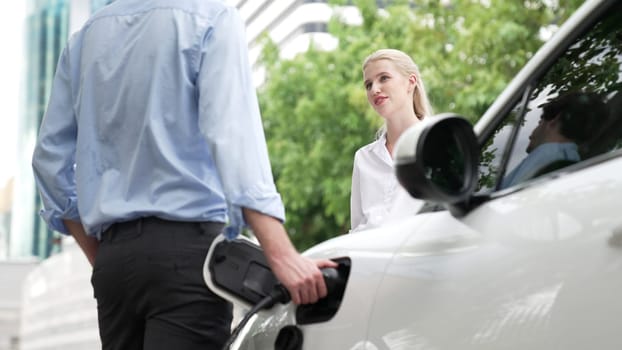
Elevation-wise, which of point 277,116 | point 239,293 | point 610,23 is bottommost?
point 277,116

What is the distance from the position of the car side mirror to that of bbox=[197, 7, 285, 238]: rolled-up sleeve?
63cm

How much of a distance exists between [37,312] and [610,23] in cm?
3252

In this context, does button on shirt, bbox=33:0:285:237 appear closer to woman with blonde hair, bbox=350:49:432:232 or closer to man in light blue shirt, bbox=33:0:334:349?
man in light blue shirt, bbox=33:0:334:349

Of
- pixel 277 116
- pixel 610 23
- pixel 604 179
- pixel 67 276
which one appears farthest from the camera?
pixel 67 276

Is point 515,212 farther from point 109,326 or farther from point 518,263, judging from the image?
point 109,326

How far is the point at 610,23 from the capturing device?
1927mm

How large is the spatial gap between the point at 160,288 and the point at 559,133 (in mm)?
1072

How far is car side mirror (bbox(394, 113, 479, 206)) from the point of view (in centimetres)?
187

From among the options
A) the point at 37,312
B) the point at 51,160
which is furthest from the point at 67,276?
the point at 51,160

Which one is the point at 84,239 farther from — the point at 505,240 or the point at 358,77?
the point at 358,77

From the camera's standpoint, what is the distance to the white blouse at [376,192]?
3.52 meters

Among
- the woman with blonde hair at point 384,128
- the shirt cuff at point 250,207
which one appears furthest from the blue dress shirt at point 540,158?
the woman with blonde hair at point 384,128

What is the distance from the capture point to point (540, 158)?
1.92m

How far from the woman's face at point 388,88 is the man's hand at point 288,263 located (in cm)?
150
